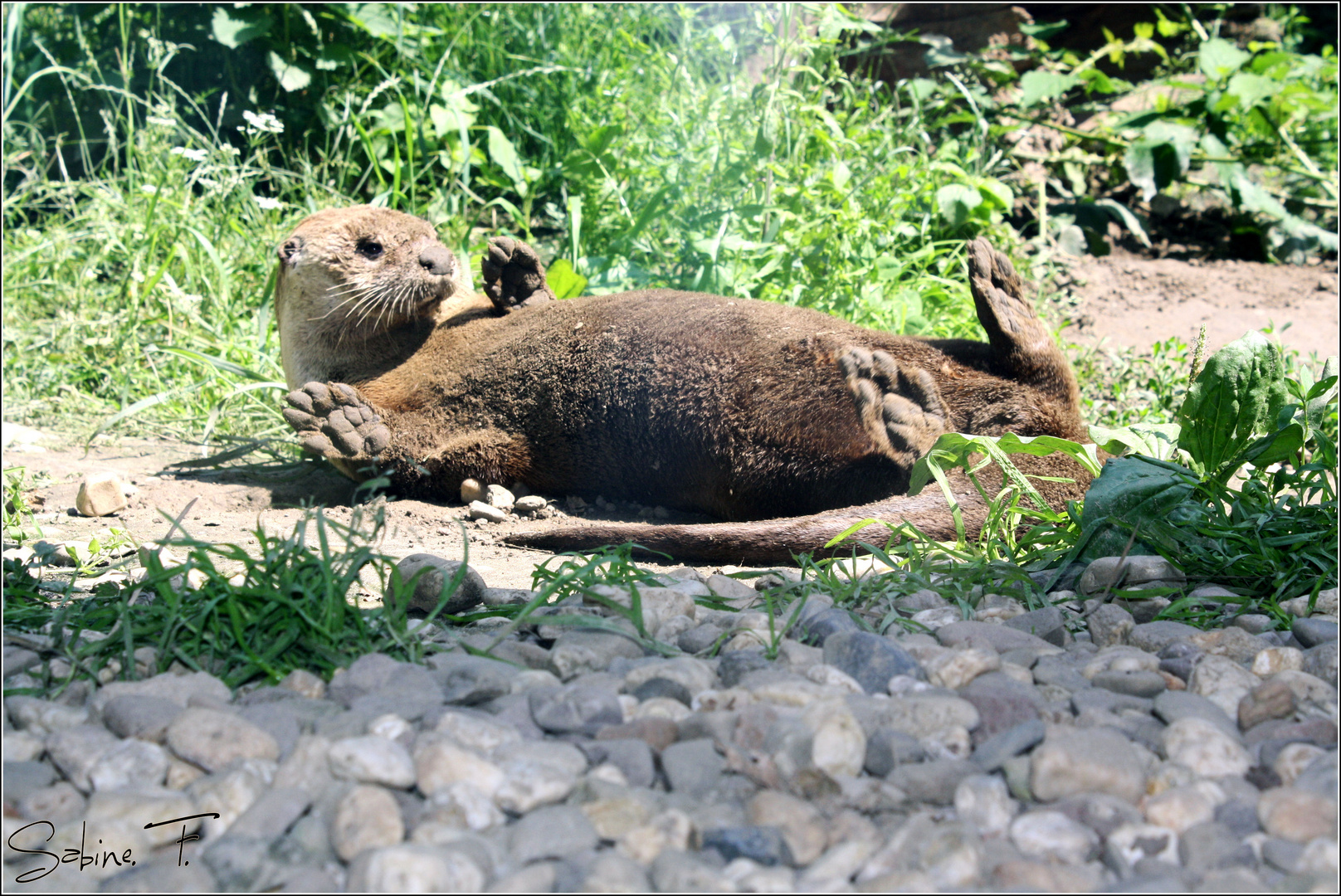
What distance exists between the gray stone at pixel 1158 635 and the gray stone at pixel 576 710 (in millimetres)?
836

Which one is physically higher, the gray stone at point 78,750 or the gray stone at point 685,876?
the gray stone at point 685,876

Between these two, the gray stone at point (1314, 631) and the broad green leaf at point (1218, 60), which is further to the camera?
the broad green leaf at point (1218, 60)

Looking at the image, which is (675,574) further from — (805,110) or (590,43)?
(590,43)

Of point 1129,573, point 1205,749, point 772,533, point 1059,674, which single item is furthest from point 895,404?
point 1205,749

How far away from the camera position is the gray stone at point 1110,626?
1571mm

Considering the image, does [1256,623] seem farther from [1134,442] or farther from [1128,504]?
[1134,442]

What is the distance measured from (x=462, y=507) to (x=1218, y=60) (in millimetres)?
4527

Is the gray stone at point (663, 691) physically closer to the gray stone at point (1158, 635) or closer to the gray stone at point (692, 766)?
the gray stone at point (692, 766)

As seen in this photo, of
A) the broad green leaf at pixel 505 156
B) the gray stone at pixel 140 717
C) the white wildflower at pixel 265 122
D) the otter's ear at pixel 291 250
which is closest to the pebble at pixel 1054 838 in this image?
the gray stone at pixel 140 717

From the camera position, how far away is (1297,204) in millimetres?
5277

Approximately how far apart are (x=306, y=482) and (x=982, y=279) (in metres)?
2.13

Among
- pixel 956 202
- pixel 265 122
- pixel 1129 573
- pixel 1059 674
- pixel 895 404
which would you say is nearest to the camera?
pixel 1059 674

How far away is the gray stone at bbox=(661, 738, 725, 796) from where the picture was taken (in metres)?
1.07

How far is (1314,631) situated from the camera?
57.9 inches
